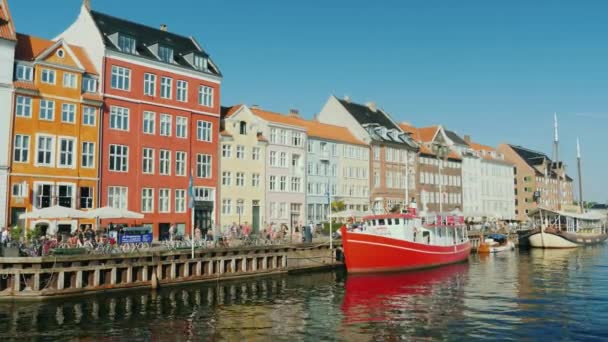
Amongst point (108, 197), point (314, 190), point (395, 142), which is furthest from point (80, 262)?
point (395, 142)

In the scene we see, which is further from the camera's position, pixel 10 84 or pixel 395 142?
pixel 395 142

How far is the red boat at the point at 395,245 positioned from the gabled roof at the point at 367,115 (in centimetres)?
2959

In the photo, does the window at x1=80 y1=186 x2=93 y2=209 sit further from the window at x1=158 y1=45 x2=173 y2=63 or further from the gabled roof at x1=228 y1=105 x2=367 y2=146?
the gabled roof at x1=228 y1=105 x2=367 y2=146

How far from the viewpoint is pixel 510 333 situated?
76.1 ft

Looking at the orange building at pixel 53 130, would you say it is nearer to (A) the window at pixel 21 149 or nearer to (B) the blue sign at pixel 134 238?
(A) the window at pixel 21 149

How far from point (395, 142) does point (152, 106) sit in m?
39.7

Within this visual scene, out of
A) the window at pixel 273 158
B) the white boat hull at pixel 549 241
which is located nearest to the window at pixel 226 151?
the window at pixel 273 158

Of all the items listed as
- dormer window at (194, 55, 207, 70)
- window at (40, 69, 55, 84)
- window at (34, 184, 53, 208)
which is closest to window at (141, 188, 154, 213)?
window at (34, 184, 53, 208)

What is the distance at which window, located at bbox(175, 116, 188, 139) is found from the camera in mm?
53375

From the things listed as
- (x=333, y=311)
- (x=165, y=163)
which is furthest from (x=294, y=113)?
(x=333, y=311)

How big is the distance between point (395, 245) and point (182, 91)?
2496cm

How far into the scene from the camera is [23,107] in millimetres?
42938

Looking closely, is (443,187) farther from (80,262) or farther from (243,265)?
(80,262)

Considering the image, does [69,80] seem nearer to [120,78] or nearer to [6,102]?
[120,78]
